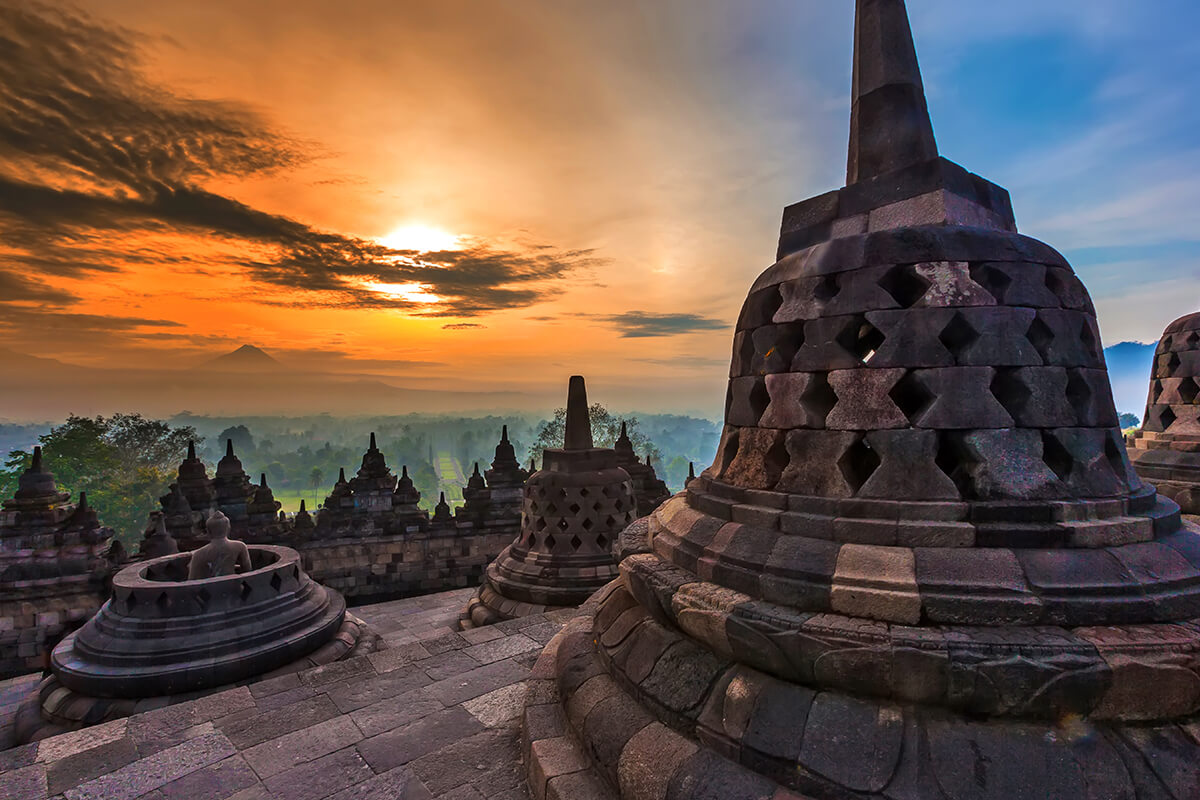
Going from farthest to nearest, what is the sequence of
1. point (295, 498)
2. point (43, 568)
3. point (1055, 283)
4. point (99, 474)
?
point (295, 498)
point (99, 474)
point (43, 568)
point (1055, 283)

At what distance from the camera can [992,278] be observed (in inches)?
111

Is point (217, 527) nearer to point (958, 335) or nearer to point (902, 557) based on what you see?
point (902, 557)

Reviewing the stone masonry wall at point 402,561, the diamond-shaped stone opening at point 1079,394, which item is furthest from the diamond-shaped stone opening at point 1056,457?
the stone masonry wall at point 402,561

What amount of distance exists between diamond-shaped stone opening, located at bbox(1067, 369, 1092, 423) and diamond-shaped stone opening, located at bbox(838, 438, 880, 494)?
0.98 meters

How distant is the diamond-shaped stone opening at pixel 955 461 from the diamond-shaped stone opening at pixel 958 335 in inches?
16.3

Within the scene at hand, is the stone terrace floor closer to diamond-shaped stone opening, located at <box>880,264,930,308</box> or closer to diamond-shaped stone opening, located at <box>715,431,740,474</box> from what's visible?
diamond-shaped stone opening, located at <box>715,431,740,474</box>

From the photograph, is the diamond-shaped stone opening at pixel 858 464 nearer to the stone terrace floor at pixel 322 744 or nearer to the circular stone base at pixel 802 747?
the circular stone base at pixel 802 747

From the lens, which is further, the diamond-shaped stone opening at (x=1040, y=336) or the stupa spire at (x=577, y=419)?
the stupa spire at (x=577, y=419)

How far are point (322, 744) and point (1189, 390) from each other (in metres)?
11.3

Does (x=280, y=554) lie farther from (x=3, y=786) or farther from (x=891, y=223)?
(x=891, y=223)

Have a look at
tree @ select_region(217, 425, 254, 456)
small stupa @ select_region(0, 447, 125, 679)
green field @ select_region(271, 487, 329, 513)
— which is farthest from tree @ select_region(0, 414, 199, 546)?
tree @ select_region(217, 425, 254, 456)

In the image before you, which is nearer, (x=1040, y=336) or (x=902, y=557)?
(x=902, y=557)

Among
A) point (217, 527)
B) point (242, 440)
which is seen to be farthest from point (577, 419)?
point (242, 440)

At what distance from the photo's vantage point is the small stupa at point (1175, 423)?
716 cm
